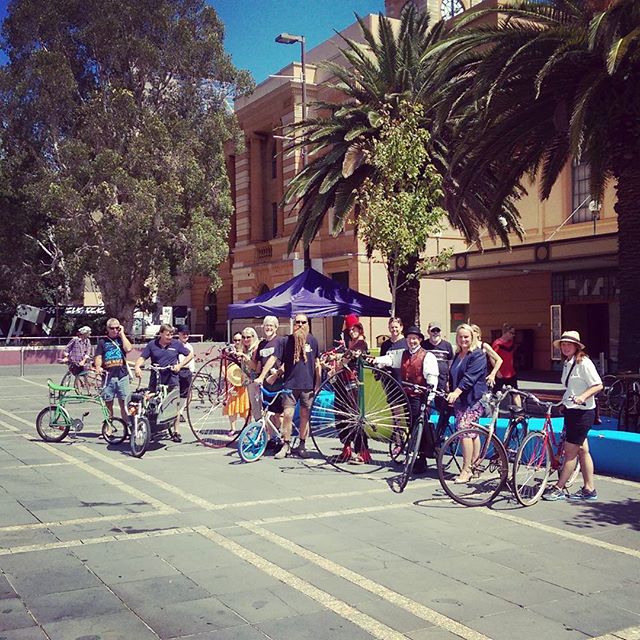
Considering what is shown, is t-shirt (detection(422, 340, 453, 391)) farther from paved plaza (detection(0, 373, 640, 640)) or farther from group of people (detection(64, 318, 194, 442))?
group of people (detection(64, 318, 194, 442))

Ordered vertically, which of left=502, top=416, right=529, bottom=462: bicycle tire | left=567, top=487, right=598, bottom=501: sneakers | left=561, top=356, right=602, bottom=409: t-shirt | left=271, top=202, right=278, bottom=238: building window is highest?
left=271, top=202, right=278, bottom=238: building window

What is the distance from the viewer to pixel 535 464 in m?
8.88

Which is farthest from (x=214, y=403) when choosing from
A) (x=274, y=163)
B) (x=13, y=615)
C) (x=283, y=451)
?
(x=274, y=163)

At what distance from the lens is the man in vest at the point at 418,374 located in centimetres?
996

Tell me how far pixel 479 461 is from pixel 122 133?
29.1 metres

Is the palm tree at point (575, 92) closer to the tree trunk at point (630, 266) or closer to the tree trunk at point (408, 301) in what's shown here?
the tree trunk at point (630, 266)

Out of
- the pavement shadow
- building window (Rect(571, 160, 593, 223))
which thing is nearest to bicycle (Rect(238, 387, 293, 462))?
the pavement shadow

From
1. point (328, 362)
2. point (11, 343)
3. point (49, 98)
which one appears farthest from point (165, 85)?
point (328, 362)

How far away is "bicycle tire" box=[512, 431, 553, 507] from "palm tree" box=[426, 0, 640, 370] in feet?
20.0

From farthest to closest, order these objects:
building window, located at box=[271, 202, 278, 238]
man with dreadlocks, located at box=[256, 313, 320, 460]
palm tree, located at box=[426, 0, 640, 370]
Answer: building window, located at box=[271, 202, 278, 238], palm tree, located at box=[426, 0, 640, 370], man with dreadlocks, located at box=[256, 313, 320, 460]

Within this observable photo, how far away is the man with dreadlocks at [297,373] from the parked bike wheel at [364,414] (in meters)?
0.18

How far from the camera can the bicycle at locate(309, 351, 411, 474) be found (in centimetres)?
1047

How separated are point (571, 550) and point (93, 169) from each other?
30314mm

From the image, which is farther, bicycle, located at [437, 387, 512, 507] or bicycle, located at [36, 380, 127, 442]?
bicycle, located at [36, 380, 127, 442]
